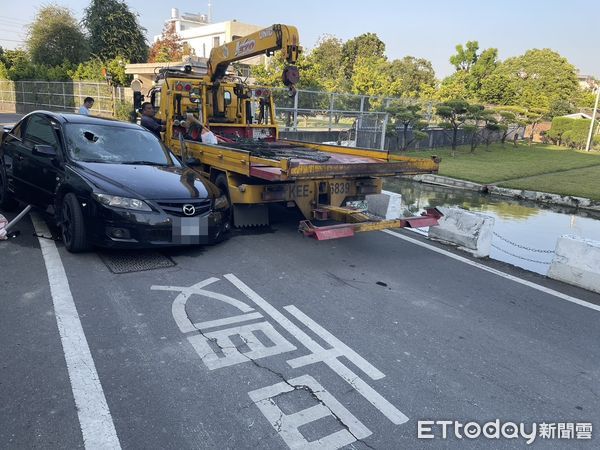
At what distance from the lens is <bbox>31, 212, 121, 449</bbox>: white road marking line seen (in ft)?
8.46

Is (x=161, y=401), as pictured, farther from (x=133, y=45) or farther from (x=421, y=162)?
(x=133, y=45)

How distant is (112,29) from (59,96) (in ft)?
33.0

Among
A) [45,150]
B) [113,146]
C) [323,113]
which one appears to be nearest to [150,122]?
[113,146]

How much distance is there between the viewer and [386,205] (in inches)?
313

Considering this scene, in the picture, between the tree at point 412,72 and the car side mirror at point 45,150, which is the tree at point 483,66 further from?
the car side mirror at point 45,150

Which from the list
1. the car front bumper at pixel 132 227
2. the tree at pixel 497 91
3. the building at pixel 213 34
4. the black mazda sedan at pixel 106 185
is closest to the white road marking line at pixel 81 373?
the car front bumper at pixel 132 227

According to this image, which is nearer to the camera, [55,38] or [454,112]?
[454,112]

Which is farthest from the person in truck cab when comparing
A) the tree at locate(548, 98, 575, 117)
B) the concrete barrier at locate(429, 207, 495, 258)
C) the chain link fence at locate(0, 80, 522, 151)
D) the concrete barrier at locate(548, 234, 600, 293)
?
the tree at locate(548, 98, 575, 117)

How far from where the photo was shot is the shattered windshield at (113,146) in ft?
19.2

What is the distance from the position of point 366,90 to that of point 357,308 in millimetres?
34424

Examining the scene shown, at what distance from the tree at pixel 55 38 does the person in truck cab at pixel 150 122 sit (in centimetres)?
2985

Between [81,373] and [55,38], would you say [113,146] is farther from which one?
[55,38]

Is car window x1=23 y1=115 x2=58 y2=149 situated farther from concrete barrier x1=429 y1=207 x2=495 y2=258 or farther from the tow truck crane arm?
concrete barrier x1=429 y1=207 x2=495 y2=258

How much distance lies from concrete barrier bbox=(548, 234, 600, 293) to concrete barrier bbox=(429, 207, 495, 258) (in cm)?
93
